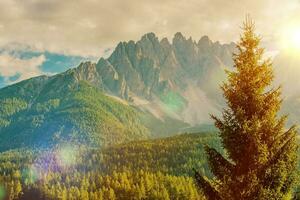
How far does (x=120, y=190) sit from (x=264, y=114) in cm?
16024

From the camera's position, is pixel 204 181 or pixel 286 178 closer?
pixel 286 178

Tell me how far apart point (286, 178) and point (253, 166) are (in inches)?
71.8

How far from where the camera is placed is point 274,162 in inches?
914

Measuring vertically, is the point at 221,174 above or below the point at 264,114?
below

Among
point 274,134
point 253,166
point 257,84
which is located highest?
point 257,84

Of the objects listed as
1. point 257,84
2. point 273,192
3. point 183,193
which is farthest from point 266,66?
point 183,193

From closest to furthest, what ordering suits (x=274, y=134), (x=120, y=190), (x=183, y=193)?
(x=274, y=134)
(x=183, y=193)
(x=120, y=190)

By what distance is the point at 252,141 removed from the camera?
2364 cm

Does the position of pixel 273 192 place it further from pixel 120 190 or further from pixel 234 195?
pixel 120 190

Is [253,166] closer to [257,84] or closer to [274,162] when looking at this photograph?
[274,162]

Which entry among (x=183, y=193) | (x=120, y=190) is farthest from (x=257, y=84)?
(x=120, y=190)

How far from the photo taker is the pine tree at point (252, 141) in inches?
909

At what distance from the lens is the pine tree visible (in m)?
23.1

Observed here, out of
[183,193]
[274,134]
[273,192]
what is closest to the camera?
[273,192]
